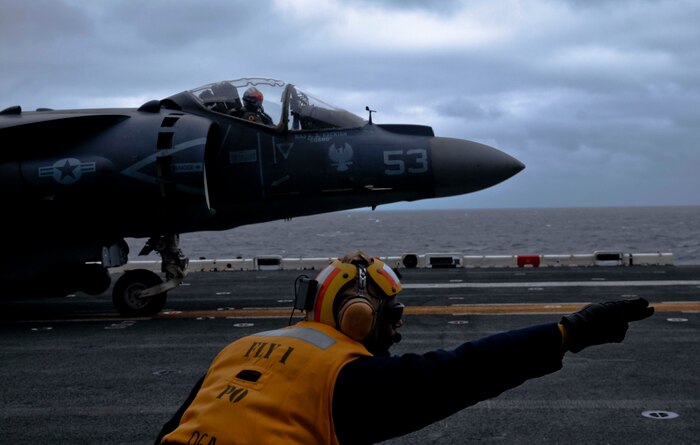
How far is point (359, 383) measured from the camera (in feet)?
9.14

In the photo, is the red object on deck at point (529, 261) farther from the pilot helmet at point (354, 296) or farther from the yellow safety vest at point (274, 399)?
the yellow safety vest at point (274, 399)

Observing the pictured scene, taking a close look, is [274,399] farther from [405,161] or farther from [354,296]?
[405,161]

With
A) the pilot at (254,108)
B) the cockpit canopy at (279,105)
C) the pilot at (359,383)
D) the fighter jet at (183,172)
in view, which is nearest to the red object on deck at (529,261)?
the fighter jet at (183,172)

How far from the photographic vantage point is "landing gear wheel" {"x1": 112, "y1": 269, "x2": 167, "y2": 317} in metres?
14.1

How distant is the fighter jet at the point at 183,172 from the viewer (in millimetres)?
13430

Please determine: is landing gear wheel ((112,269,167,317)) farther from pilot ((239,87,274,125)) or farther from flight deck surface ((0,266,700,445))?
pilot ((239,87,274,125))

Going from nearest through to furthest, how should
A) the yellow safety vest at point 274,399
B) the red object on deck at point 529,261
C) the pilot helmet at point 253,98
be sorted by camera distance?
the yellow safety vest at point 274,399, the pilot helmet at point 253,98, the red object on deck at point 529,261

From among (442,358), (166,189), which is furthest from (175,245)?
(442,358)

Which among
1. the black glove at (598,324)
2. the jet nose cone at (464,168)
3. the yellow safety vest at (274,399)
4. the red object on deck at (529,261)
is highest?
the jet nose cone at (464,168)

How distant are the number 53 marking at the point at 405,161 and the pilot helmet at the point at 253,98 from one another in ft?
8.57

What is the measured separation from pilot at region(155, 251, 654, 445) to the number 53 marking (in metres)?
10.8

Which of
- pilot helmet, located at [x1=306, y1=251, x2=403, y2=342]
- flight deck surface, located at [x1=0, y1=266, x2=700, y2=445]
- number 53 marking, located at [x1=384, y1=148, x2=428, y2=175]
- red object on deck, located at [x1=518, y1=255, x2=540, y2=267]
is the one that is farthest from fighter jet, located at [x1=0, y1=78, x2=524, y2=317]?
red object on deck, located at [x1=518, y1=255, x2=540, y2=267]

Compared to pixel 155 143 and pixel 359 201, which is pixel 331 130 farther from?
pixel 155 143

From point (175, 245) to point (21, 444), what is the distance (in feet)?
25.9
